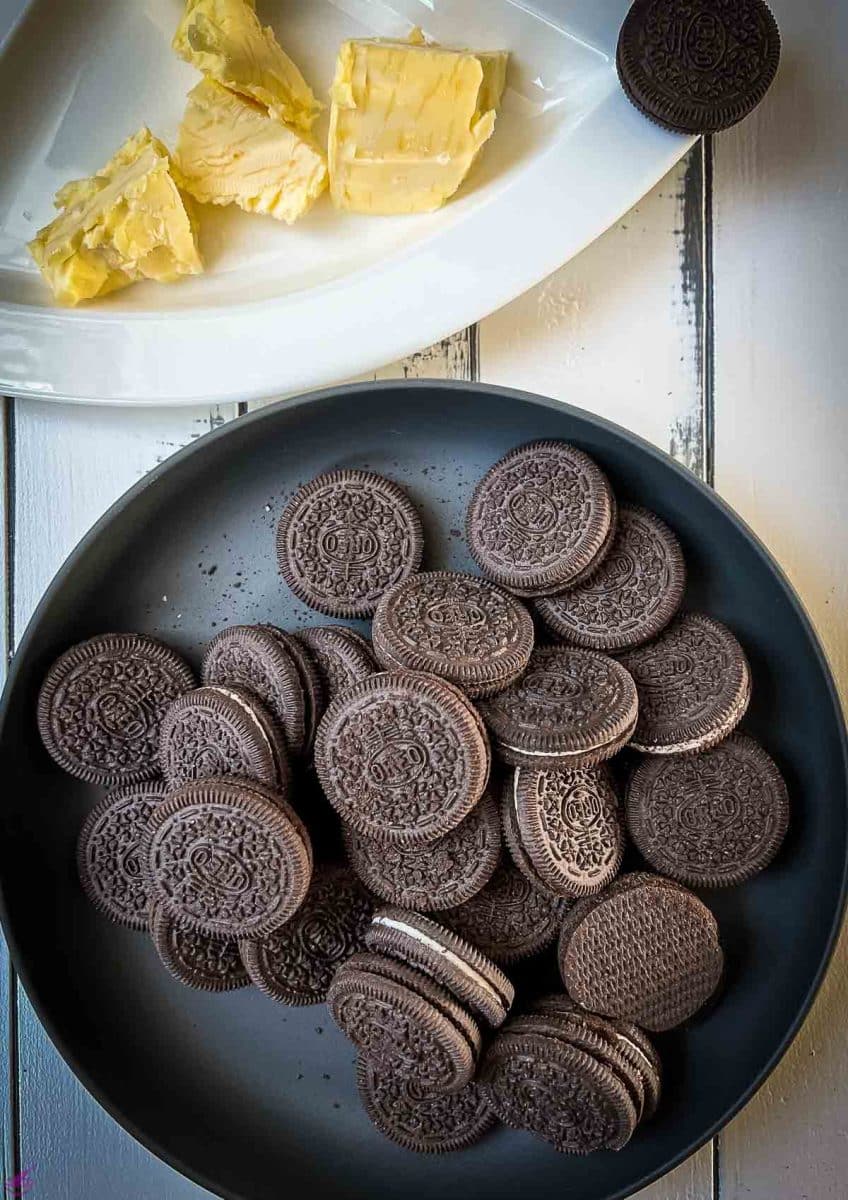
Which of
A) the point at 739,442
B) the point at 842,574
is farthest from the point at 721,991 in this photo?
the point at 739,442

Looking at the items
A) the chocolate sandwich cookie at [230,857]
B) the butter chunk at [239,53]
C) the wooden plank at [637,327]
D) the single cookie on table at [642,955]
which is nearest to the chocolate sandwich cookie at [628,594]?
the wooden plank at [637,327]

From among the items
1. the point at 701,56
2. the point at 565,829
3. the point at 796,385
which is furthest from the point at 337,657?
the point at 701,56

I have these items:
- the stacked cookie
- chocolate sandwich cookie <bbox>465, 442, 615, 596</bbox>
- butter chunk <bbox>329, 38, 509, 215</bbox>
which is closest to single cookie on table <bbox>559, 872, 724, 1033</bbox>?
the stacked cookie

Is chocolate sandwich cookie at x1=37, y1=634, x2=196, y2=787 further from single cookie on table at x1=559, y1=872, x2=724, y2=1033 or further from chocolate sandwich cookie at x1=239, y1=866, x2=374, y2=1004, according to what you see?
single cookie on table at x1=559, y1=872, x2=724, y2=1033

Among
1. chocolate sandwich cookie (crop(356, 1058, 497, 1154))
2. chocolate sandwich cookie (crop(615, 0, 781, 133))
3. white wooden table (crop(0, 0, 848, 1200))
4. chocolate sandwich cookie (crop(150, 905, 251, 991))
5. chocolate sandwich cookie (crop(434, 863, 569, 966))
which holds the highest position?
chocolate sandwich cookie (crop(615, 0, 781, 133))

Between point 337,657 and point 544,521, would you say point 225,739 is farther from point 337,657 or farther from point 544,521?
point 544,521

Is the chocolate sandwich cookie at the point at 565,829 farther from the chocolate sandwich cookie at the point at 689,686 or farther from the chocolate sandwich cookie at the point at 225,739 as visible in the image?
the chocolate sandwich cookie at the point at 225,739
